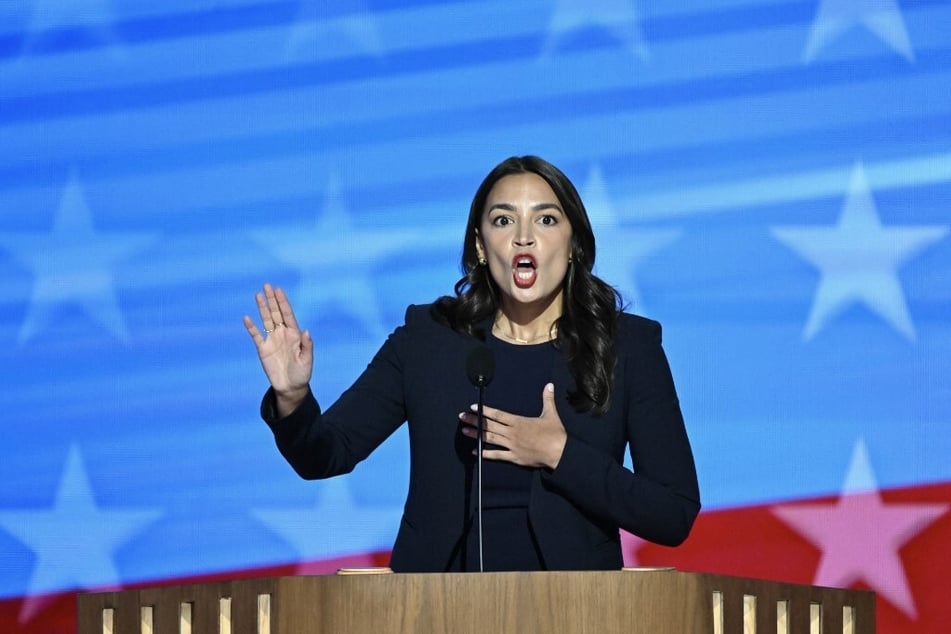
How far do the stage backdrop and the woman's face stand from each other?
3.42 ft

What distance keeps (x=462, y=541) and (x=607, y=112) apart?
1.64 metres

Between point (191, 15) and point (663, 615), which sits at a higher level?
point (191, 15)

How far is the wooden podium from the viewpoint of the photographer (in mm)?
1911

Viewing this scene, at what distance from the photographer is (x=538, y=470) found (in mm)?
2365

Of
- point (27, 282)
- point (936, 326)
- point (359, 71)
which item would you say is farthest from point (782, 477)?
point (27, 282)

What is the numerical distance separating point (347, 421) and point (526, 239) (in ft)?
1.48

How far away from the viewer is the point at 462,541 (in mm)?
2387

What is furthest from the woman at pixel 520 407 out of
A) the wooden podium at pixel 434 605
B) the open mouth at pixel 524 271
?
the wooden podium at pixel 434 605

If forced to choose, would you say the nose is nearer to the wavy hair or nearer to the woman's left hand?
the wavy hair

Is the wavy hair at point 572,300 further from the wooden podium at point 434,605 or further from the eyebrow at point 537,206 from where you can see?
the wooden podium at point 434,605

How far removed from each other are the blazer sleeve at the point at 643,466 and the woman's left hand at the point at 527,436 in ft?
0.07

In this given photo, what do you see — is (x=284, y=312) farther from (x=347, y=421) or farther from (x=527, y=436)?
(x=527, y=436)

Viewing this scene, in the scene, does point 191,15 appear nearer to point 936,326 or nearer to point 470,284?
point 470,284

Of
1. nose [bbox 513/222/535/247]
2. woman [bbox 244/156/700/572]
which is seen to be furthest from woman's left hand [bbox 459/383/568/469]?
nose [bbox 513/222/535/247]
